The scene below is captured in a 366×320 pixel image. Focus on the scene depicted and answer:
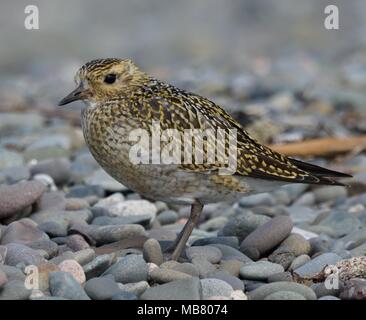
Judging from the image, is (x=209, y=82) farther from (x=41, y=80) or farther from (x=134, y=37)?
(x=134, y=37)

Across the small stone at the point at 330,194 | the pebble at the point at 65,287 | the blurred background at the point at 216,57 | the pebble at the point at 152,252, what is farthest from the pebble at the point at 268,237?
the blurred background at the point at 216,57

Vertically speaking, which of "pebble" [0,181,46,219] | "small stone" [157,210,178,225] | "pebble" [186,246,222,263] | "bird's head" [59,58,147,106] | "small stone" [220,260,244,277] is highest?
"bird's head" [59,58,147,106]

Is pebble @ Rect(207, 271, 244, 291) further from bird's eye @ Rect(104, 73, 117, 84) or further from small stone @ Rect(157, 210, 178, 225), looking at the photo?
small stone @ Rect(157, 210, 178, 225)

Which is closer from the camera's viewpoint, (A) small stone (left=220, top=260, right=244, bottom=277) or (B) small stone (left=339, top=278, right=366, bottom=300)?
(B) small stone (left=339, top=278, right=366, bottom=300)

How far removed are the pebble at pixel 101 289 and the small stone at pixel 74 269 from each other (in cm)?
17

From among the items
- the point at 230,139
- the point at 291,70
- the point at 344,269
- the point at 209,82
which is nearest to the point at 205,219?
the point at 230,139

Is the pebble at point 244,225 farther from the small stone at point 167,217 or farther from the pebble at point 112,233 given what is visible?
the small stone at point 167,217

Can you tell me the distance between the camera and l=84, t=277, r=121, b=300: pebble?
6.86 meters

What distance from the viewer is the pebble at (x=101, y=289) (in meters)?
6.86

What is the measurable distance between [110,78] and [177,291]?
235cm

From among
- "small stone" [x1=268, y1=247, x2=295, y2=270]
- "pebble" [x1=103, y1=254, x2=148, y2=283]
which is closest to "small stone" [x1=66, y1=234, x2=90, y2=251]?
"pebble" [x1=103, y1=254, x2=148, y2=283]

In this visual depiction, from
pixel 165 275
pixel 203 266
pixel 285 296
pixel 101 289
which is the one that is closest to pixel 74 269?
pixel 101 289

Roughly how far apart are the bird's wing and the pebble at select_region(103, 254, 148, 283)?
98 centimetres
